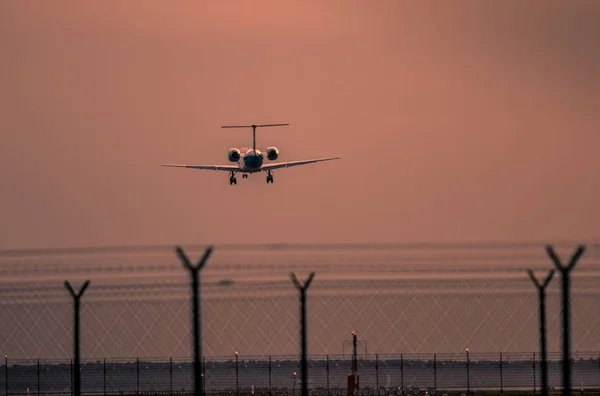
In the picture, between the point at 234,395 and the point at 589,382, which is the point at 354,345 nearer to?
the point at 234,395

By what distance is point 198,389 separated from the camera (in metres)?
67.8

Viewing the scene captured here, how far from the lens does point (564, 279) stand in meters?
68.9

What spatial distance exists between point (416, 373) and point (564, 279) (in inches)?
5164

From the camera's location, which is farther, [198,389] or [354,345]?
[354,345]

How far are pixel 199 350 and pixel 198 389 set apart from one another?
2.41 metres

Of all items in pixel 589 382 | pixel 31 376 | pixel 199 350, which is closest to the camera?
pixel 199 350

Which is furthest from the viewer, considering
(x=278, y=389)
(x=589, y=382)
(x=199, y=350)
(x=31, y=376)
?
(x=31, y=376)

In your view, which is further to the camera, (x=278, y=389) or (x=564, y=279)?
(x=278, y=389)

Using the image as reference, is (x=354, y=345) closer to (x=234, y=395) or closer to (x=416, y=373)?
(x=234, y=395)

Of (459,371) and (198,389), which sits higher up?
(459,371)

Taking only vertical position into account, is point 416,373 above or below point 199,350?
above

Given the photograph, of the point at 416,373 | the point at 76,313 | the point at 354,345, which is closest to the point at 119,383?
the point at 416,373

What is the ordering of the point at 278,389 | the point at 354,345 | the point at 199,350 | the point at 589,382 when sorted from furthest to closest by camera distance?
the point at 589,382 → the point at 278,389 → the point at 354,345 → the point at 199,350

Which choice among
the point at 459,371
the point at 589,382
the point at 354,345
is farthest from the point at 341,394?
the point at 459,371
